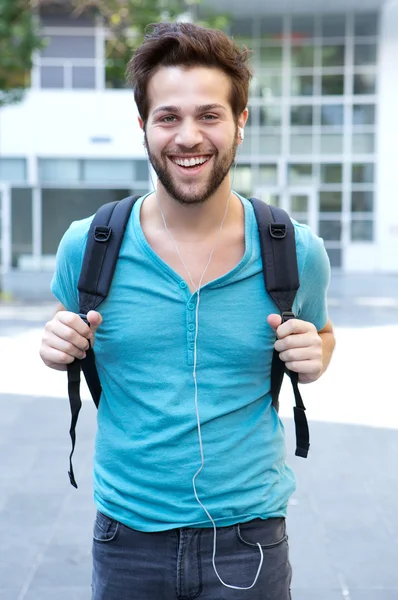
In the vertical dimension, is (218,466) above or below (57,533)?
above

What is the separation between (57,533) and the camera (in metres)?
4.59

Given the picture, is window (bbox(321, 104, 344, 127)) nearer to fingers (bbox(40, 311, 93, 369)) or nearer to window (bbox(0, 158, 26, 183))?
window (bbox(0, 158, 26, 183))

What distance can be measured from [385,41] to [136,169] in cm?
952

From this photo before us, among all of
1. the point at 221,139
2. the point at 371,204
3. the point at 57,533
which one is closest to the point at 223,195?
the point at 221,139

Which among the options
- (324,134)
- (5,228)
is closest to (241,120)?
(5,228)

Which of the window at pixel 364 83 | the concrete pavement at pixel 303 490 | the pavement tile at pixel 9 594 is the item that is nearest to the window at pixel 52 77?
the window at pixel 364 83

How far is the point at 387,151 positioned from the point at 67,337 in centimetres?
2761

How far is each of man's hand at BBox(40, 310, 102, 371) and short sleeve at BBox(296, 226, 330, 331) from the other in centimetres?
53

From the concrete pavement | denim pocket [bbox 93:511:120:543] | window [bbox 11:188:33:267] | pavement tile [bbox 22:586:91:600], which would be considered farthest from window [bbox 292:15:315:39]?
denim pocket [bbox 93:511:120:543]

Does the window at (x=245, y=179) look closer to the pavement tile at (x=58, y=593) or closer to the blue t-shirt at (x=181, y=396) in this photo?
the pavement tile at (x=58, y=593)

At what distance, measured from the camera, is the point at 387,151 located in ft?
92.7

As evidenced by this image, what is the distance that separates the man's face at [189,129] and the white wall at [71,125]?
24.1 metres

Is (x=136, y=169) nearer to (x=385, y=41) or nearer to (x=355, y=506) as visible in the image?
(x=385, y=41)

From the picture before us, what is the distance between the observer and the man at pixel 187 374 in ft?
6.40
